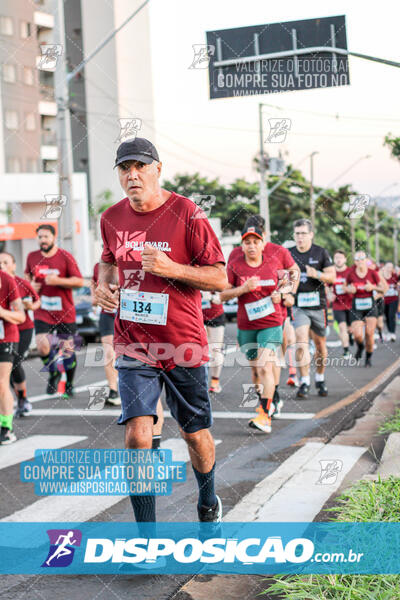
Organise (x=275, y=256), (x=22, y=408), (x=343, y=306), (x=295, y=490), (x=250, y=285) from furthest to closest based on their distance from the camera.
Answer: (x=343, y=306) → (x=22, y=408) → (x=275, y=256) → (x=250, y=285) → (x=295, y=490)

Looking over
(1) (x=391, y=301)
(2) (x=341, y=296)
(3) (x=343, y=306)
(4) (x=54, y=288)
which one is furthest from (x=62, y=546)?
(1) (x=391, y=301)

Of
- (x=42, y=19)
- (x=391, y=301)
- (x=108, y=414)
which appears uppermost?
(x=42, y=19)

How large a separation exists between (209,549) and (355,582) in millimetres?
991

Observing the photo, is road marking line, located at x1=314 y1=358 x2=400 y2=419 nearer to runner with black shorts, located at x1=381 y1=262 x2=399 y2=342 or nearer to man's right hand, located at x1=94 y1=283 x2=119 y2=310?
man's right hand, located at x1=94 y1=283 x2=119 y2=310

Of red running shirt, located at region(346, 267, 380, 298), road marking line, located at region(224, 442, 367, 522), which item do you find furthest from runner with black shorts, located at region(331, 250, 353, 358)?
road marking line, located at region(224, 442, 367, 522)

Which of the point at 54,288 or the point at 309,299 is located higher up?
the point at 54,288

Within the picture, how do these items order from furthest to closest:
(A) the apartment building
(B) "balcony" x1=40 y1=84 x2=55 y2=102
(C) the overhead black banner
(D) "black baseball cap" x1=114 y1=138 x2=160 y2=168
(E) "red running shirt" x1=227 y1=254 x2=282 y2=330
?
(B) "balcony" x1=40 y1=84 x2=55 y2=102 → (A) the apartment building → (E) "red running shirt" x1=227 y1=254 x2=282 y2=330 → (C) the overhead black banner → (D) "black baseball cap" x1=114 y1=138 x2=160 y2=168

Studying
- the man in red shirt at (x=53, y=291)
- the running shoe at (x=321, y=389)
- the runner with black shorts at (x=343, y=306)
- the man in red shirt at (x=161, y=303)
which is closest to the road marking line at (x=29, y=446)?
the man in red shirt at (x=53, y=291)

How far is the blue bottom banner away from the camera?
355 centimetres

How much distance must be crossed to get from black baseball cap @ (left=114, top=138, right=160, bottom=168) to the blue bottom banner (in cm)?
178

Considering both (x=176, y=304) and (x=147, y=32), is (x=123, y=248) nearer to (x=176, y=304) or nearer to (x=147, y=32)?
(x=176, y=304)

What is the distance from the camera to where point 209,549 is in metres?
4.03

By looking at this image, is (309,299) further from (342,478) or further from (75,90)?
(75,90)

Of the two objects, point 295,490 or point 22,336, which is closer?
point 295,490
